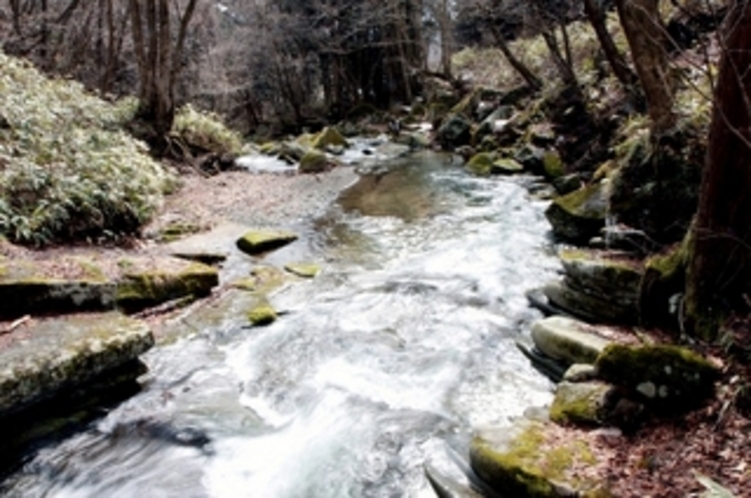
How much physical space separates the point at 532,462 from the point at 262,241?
690cm

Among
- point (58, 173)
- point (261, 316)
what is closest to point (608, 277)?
point (261, 316)

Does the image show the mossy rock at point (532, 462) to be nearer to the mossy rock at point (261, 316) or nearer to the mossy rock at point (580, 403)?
the mossy rock at point (580, 403)

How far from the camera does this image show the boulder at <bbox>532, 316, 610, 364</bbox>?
5.10m

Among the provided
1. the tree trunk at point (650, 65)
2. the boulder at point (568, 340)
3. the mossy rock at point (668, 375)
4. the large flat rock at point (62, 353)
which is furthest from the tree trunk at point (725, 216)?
the large flat rock at point (62, 353)

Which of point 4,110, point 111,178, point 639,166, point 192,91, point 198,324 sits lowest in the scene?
point 198,324

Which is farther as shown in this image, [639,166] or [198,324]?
[639,166]

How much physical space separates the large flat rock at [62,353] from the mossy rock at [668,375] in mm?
4408

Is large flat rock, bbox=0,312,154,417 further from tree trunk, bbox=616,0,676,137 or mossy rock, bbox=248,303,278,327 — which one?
tree trunk, bbox=616,0,676,137

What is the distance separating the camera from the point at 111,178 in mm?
9586

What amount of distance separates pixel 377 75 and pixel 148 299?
29.7 m

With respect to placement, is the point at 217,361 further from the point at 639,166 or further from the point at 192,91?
the point at 192,91

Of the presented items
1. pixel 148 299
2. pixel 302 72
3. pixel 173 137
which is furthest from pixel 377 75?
pixel 148 299

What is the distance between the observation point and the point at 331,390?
5.59 metres

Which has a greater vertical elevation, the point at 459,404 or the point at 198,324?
the point at 198,324
